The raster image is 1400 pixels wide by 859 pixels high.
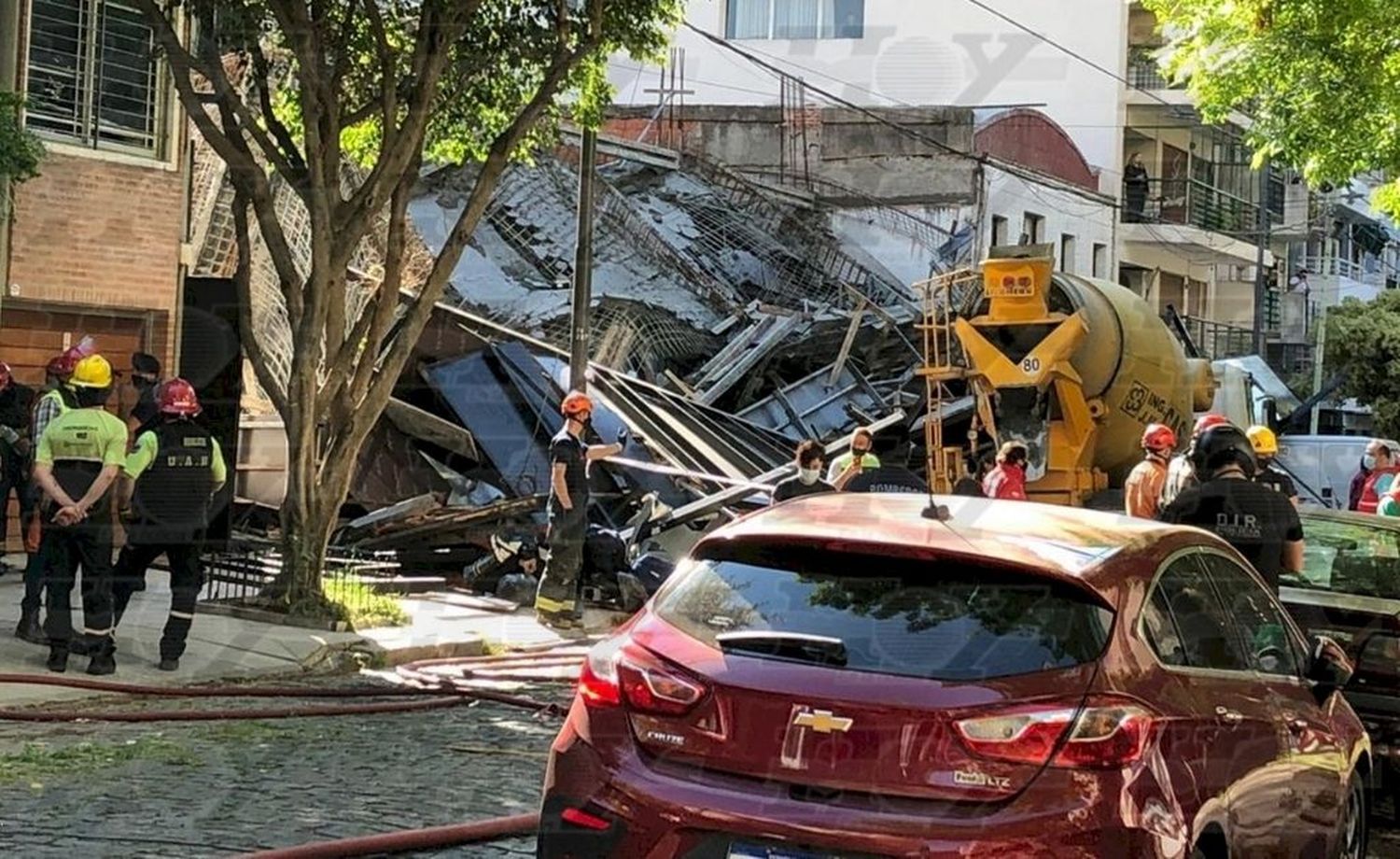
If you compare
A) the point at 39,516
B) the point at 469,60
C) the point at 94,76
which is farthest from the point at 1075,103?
the point at 39,516

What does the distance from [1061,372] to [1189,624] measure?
1006cm

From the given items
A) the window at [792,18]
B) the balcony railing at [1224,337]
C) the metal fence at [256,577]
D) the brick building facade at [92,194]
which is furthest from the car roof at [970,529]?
the balcony railing at [1224,337]

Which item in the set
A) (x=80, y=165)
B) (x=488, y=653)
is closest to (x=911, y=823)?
(x=488, y=653)

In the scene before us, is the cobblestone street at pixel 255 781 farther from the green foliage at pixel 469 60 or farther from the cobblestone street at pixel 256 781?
the green foliage at pixel 469 60

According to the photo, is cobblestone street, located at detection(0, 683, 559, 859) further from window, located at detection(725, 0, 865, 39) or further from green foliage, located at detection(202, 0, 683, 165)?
window, located at detection(725, 0, 865, 39)

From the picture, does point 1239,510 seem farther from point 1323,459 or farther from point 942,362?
point 1323,459

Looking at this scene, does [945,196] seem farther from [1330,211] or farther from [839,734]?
[839,734]

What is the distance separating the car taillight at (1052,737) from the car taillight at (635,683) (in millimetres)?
758

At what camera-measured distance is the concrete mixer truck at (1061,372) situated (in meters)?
15.0

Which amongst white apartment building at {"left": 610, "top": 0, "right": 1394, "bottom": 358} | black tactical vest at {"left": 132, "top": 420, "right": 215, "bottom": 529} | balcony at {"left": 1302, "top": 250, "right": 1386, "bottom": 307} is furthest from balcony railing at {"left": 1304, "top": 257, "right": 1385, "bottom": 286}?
black tactical vest at {"left": 132, "top": 420, "right": 215, "bottom": 529}

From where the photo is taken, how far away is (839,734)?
14.1ft

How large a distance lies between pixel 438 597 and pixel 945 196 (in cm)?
1644

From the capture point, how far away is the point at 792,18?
2303 centimetres

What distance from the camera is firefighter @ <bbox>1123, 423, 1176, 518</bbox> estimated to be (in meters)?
10.7
